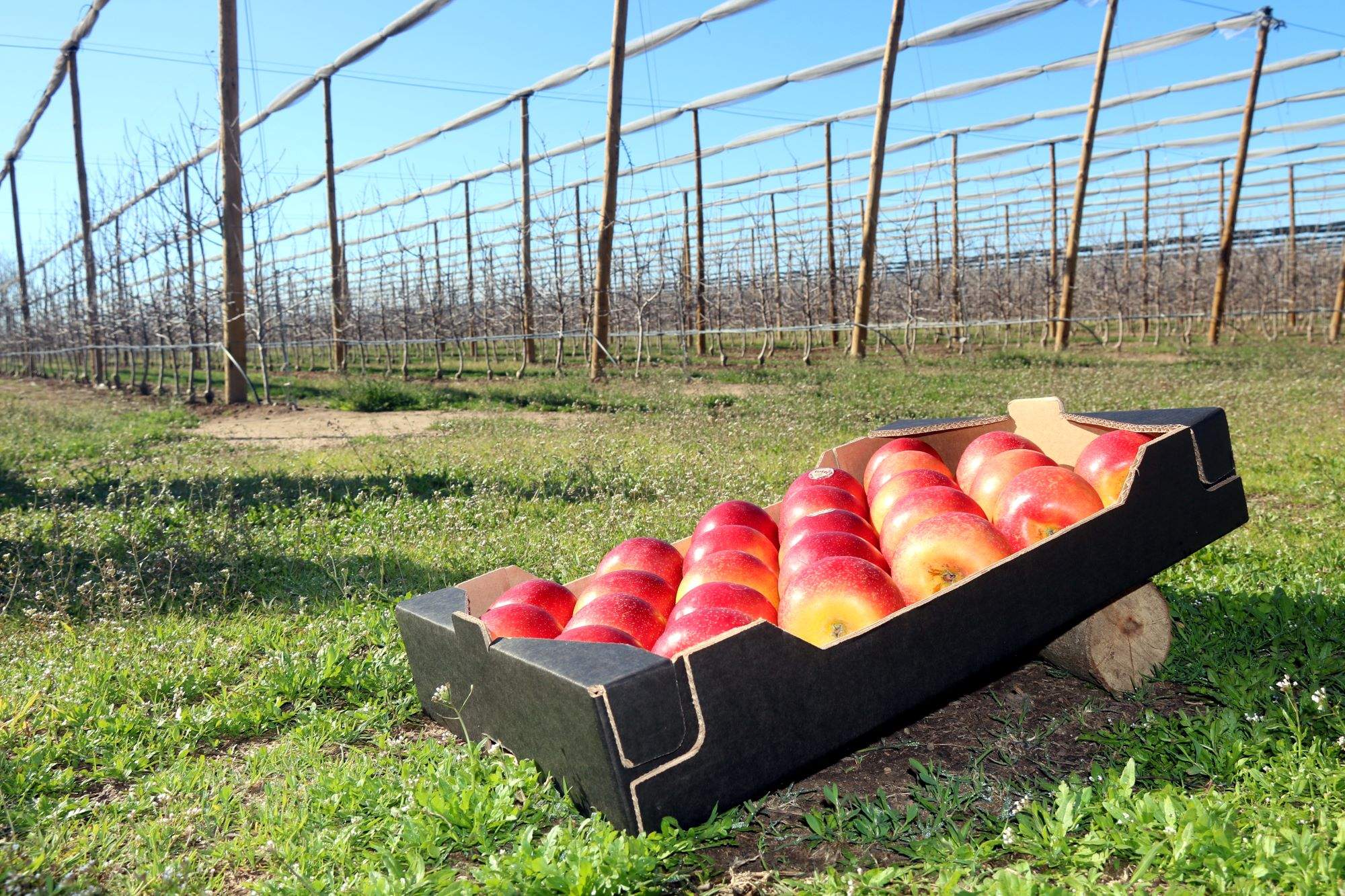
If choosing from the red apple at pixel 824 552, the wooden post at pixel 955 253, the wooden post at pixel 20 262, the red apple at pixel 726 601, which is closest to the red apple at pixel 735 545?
the red apple at pixel 824 552

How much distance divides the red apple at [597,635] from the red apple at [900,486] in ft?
3.29

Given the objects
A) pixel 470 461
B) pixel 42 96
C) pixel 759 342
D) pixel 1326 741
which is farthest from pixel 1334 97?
pixel 42 96

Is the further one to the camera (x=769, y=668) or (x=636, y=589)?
(x=636, y=589)

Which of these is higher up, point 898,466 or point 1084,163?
point 1084,163

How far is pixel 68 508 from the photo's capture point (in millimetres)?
5898

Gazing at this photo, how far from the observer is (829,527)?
2.71 meters

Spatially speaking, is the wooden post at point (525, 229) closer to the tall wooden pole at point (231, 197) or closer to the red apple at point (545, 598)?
the tall wooden pole at point (231, 197)

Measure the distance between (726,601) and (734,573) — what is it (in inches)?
8.5

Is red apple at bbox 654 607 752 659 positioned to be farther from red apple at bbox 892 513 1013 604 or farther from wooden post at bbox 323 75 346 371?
wooden post at bbox 323 75 346 371

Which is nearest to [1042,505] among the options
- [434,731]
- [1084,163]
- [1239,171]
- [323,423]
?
[434,731]

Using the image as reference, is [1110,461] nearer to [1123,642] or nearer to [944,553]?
[1123,642]

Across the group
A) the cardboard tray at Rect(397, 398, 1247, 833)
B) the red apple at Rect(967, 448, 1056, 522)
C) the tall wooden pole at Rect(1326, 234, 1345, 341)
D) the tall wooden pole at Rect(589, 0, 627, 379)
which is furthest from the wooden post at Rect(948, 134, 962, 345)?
the cardboard tray at Rect(397, 398, 1247, 833)

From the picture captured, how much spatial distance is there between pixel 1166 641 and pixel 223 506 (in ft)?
17.7

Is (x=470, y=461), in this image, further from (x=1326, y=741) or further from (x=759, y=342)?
(x=759, y=342)
